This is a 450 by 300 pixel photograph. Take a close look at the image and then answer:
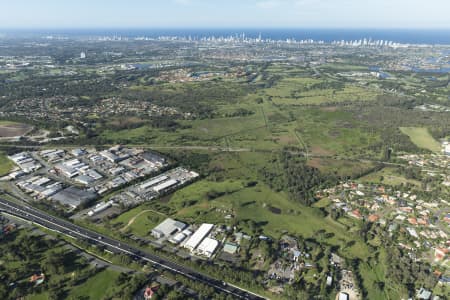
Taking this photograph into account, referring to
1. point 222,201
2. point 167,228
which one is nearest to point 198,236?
point 167,228

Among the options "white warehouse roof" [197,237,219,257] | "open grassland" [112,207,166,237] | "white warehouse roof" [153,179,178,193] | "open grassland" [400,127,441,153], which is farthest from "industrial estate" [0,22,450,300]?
"open grassland" [400,127,441,153]

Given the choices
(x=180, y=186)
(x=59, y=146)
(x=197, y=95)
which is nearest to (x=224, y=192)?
(x=180, y=186)

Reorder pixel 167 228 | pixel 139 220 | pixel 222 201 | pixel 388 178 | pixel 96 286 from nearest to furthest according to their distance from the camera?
pixel 96 286
pixel 167 228
pixel 139 220
pixel 222 201
pixel 388 178

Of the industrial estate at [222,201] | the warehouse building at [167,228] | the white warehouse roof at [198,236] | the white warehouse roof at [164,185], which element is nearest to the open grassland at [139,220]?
the industrial estate at [222,201]

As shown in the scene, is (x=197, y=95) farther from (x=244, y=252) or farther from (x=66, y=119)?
(x=244, y=252)

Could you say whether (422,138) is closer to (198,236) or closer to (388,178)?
(388,178)

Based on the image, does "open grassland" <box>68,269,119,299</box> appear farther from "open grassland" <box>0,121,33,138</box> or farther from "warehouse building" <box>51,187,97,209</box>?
"open grassland" <box>0,121,33,138</box>

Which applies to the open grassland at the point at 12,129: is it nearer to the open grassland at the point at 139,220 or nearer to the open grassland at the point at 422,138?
the open grassland at the point at 139,220
